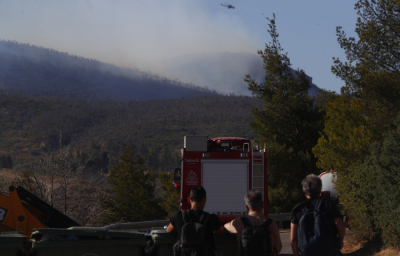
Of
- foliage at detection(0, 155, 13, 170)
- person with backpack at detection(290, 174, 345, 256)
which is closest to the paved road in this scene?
person with backpack at detection(290, 174, 345, 256)

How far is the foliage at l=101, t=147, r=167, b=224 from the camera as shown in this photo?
35.6m

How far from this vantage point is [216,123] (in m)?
136

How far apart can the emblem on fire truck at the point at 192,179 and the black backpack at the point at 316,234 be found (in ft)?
22.6

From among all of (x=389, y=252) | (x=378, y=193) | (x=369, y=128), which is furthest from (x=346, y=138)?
(x=389, y=252)

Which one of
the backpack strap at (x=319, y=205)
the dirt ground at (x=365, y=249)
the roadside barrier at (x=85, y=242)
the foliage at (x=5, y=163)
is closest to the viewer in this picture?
the backpack strap at (x=319, y=205)

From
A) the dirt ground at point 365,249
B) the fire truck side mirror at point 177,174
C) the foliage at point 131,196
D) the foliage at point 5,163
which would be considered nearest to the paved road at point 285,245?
the dirt ground at point 365,249

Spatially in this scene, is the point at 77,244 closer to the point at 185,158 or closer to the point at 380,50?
the point at 185,158

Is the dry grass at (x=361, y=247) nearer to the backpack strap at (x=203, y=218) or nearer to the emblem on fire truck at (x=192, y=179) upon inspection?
the emblem on fire truck at (x=192, y=179)

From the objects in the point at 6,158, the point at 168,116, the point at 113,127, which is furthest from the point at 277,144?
the point at 168,116

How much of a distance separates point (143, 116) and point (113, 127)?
21.5m

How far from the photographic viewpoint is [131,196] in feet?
120

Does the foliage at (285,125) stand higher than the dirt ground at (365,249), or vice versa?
the foliage at (285,125)

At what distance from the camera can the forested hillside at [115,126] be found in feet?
352

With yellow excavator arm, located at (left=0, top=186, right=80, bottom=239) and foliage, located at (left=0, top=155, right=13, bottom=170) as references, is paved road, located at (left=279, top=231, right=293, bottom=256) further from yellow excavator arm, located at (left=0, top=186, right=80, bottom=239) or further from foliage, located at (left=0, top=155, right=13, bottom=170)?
foliage, located at (left=0, top=155, right=13, bottom=170)
